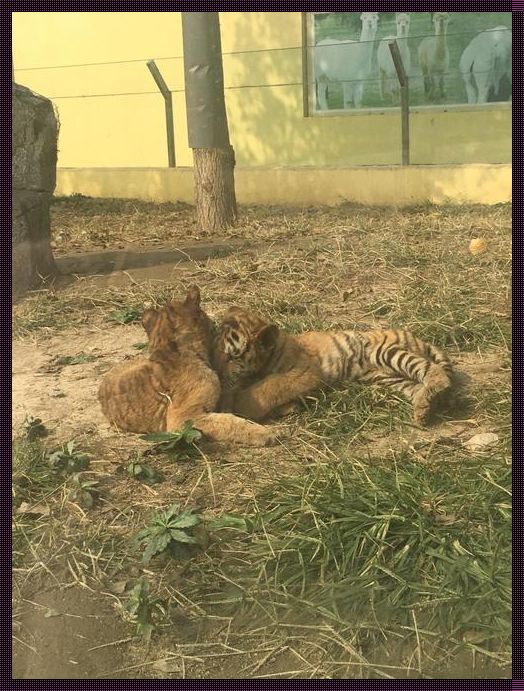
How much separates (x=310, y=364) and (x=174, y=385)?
0.51 metres

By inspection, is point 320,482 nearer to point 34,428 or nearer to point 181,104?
point 34,428

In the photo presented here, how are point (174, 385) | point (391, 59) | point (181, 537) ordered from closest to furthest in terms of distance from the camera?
point (181, 537), point (391, 59), point (174, 385)

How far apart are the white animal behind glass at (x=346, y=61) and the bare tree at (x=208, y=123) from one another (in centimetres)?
31

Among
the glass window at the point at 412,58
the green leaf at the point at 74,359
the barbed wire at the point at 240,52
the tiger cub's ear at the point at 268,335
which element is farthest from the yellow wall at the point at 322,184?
the green leaf at the point at 74,359

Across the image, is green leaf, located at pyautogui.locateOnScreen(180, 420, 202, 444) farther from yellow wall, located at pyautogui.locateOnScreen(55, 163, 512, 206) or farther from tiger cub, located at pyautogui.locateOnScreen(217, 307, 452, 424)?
yellow wall, located at pyautogui.locateOnScreen(55, 163, 512, 206)

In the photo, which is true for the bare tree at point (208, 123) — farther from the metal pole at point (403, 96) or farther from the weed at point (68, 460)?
the weed at point (68, 460)

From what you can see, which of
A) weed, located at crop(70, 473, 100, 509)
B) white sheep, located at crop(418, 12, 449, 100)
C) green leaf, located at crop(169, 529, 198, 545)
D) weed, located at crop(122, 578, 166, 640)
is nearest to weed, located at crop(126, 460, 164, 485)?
weed, located at crop(70, 473, 100, 509)

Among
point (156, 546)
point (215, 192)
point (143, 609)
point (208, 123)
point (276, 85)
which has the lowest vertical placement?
point (143, 609)

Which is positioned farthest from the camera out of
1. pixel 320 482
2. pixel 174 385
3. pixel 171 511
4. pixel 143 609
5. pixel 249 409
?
pixel 174 385

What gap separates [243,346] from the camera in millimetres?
3184

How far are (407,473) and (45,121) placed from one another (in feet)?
5.45

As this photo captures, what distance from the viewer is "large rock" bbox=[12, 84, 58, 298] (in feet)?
9.36

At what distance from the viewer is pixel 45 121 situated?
301cm

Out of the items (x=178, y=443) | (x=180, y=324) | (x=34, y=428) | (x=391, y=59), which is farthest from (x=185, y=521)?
(x=391, y=59)
